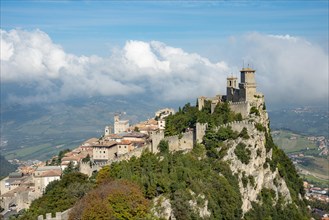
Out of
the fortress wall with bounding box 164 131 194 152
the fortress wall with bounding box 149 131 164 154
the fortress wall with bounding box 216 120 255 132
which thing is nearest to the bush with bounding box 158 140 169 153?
the fortress wall with bounding box 164 131 194 152

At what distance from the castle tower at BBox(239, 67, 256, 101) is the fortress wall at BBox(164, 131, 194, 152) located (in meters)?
8.36

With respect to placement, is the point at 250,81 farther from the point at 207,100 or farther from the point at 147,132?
the point at 147,132

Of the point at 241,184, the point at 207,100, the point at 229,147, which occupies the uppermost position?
the point at 207,100

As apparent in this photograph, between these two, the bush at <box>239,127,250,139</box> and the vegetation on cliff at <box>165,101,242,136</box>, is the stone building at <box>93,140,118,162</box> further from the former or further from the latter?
the bush at <box>239,127,250,139</box>

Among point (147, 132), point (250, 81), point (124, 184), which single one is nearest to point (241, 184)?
point (250, 81)

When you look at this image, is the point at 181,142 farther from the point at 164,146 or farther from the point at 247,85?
the point at 247,85

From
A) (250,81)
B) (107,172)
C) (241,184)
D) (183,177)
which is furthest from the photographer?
(250,81)

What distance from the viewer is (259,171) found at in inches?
2408

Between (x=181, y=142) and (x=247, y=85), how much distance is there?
10581mm

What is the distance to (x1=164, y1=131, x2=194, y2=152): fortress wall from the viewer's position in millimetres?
59469

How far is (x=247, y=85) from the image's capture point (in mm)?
62750

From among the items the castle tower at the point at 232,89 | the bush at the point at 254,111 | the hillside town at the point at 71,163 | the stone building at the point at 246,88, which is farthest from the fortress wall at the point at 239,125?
the hillside town at the point at 71,163

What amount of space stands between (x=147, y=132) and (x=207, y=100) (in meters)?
14.5

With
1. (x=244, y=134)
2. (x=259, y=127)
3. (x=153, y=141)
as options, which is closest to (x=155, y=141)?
(x=153, y=141)
